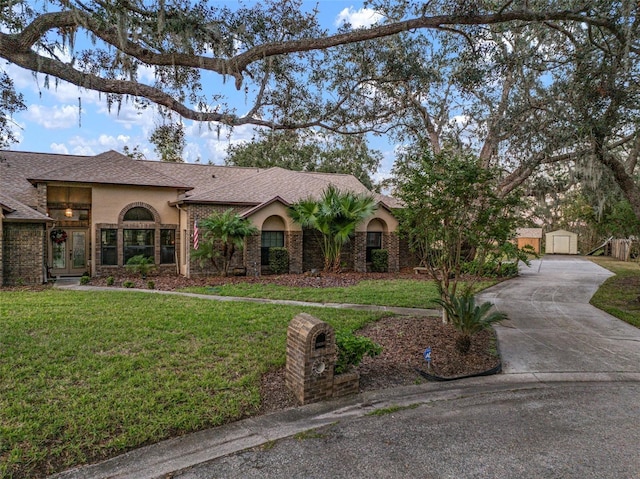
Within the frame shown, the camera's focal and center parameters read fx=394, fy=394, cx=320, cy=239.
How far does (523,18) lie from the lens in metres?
6.31

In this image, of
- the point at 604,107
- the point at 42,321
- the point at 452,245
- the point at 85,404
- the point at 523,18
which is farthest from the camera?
the point at 604,107

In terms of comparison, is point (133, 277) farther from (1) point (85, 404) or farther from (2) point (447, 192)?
(2) point (447, 192)

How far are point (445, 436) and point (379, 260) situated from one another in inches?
566

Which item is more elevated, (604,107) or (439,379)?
(604,107)

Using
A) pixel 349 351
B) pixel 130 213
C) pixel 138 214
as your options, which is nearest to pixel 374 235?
pixel 138 214

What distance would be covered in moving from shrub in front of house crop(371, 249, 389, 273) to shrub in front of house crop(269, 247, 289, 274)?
14.4 feet

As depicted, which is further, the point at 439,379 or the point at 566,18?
the point at 566,18

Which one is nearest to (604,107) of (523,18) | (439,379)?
(523,18)

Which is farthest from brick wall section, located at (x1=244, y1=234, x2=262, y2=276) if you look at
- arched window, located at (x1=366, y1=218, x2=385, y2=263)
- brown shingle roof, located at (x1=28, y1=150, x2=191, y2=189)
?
arched window, located at (x1=366, y1=218, x2=385, y2=263)

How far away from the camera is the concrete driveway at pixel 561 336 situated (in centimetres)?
623

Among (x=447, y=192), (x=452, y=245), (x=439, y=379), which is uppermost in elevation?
(x=447, y=192)

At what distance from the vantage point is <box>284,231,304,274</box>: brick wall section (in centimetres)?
1661

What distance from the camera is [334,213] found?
1583 cm

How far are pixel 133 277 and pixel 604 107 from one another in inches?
600
